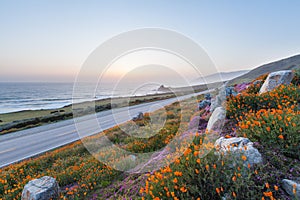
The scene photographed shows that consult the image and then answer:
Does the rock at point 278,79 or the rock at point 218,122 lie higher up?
the rock at point 278,79

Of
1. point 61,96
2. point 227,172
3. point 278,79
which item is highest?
point 278,79

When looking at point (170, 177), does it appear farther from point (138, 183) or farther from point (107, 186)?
point (107, 186)

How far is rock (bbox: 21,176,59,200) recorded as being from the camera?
16.1ft

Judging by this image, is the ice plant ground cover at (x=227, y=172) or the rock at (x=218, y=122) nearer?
the ice plant ground cover at (x=227, y=172)

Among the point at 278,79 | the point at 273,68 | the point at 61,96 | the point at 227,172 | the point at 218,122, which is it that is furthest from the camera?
the point at 61,96

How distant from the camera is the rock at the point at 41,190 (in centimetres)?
490

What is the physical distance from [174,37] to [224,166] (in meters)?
4.28

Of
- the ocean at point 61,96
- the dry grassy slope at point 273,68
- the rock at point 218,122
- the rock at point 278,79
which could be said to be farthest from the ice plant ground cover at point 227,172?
the dry grassy slope at point 273,68

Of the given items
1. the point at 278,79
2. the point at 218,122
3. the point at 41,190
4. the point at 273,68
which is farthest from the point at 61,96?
the point at 218,122

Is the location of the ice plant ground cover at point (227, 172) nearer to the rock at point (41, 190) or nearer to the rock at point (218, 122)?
the rock at point (218, 122)

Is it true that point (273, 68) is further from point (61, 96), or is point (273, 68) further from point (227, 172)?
point (61, 96)

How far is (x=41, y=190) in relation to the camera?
16.4 feet

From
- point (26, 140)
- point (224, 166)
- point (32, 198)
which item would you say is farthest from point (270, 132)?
point (26, 140)

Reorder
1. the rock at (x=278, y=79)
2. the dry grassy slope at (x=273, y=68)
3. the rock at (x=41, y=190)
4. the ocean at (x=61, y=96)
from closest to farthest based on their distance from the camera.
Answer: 1. the rock at (x=41, y=190)
2. the ocean at (x=61, y=96)
3. the rock at (x=278, y=79)
4. the dry grassy slope at (x=273, y=68)
